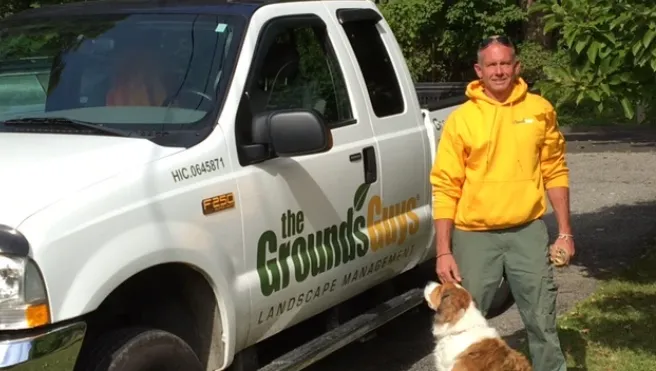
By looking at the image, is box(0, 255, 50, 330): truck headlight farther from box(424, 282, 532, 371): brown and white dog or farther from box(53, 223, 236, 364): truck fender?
box(424, 282, 532, 371): brown and white dog

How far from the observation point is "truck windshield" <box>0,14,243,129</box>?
4.39 meters

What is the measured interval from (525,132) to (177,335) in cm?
179

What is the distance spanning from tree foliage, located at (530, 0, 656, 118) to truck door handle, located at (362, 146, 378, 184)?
3.61 feet

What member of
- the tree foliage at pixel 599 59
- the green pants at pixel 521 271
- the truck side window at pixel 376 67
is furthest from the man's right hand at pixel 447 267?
the tree foliage at pixel 599 59

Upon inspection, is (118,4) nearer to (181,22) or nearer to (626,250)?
(181,22)

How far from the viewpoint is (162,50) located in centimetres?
465

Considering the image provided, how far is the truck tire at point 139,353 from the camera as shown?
3.62 meters

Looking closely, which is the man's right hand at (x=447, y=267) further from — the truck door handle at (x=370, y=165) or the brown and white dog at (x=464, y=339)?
the truck door handle at (x=370, y=165)

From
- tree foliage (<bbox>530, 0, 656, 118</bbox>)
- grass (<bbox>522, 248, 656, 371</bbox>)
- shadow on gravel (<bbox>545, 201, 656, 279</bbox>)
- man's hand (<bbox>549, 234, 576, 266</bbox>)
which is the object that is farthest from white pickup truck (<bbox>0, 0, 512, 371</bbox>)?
shadow on gravel (<bbox>545, 201, 656, 279</bbox>)

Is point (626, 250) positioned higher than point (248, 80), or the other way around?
point (248, 80)

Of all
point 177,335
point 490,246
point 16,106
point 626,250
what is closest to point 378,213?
point 490,246

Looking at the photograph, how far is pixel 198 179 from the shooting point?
4.02 metres

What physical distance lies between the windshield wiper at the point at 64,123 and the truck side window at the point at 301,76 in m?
0.68

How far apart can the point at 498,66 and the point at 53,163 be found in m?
1.97
